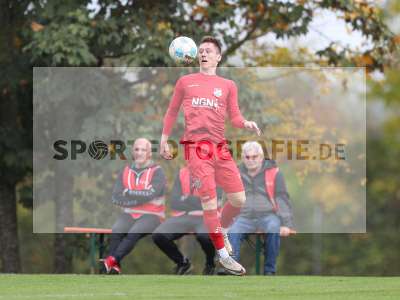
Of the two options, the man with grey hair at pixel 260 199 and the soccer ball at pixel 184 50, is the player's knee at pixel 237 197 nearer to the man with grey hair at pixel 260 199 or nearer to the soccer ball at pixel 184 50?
the soccer ball at pixel 184 50

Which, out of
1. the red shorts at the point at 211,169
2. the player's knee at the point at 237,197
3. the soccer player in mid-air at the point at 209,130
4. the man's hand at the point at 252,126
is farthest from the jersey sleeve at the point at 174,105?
the player's knee at the point at 237,197

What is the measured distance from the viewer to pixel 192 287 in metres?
10.1

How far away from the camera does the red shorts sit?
35.0 feet

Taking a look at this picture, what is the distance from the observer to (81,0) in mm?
17250

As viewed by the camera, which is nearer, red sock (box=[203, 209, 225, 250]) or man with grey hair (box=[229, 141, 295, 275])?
red sock (box=[203, 209, 225, 250])

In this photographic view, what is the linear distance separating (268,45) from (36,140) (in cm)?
493

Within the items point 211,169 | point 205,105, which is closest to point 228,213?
point 211,169

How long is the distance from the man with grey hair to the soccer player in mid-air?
233 cm

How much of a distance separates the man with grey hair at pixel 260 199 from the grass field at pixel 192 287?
194 cm

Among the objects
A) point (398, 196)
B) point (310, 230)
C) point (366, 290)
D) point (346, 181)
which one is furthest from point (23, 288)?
point (398, 196)

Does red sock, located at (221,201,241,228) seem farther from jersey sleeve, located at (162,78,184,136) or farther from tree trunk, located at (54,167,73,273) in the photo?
tree trunk, located at (54,167,73,273)

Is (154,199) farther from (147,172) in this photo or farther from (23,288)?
(23,288)

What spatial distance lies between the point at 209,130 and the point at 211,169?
1.30ft

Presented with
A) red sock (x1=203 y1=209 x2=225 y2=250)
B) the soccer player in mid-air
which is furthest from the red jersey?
red sock (x1=203 y1=209 x2=225 y2=250)
